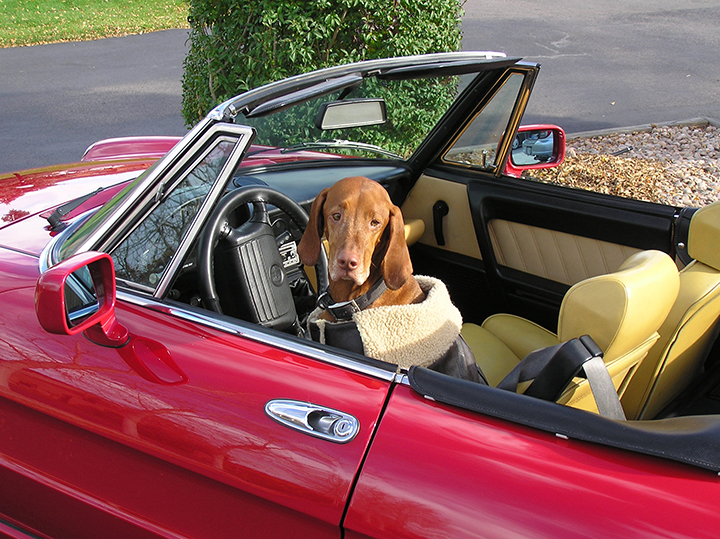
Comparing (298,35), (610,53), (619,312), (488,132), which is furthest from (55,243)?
(610,53)

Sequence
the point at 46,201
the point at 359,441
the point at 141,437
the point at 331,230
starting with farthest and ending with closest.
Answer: the point at 46,201, the point at 331,230, the point at 141,437, the point at 359,441

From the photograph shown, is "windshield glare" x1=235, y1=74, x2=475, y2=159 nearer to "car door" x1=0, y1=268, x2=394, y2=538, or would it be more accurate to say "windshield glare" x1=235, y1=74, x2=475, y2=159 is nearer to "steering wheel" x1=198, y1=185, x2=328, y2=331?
"steering wheel" x1=198, y1=185, x2=328, y2=331

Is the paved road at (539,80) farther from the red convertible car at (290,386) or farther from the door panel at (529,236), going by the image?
the red convertible car at (290,386)

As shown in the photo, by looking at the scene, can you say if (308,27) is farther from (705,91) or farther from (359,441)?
(705,91)

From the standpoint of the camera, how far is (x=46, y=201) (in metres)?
2.87

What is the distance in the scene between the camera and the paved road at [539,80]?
8398 mm

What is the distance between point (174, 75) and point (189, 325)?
10.4 metres

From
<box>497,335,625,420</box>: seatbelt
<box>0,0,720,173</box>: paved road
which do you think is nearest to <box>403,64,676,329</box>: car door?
<box>497,335,625,420</box>: seatbelt

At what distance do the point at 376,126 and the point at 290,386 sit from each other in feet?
5.47

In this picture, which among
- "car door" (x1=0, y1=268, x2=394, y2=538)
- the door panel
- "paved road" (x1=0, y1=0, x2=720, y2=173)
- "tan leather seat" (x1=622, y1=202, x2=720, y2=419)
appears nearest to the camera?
"car door" (x1=0, y1=268, x2=394, y2=538)

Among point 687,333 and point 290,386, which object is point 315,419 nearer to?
point 290,386

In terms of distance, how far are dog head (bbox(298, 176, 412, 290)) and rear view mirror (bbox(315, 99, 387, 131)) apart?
35 centimetres

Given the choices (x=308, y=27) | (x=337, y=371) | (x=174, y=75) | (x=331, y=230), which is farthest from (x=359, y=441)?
(x=174, y=75)

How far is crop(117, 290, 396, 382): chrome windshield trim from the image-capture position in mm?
1694
